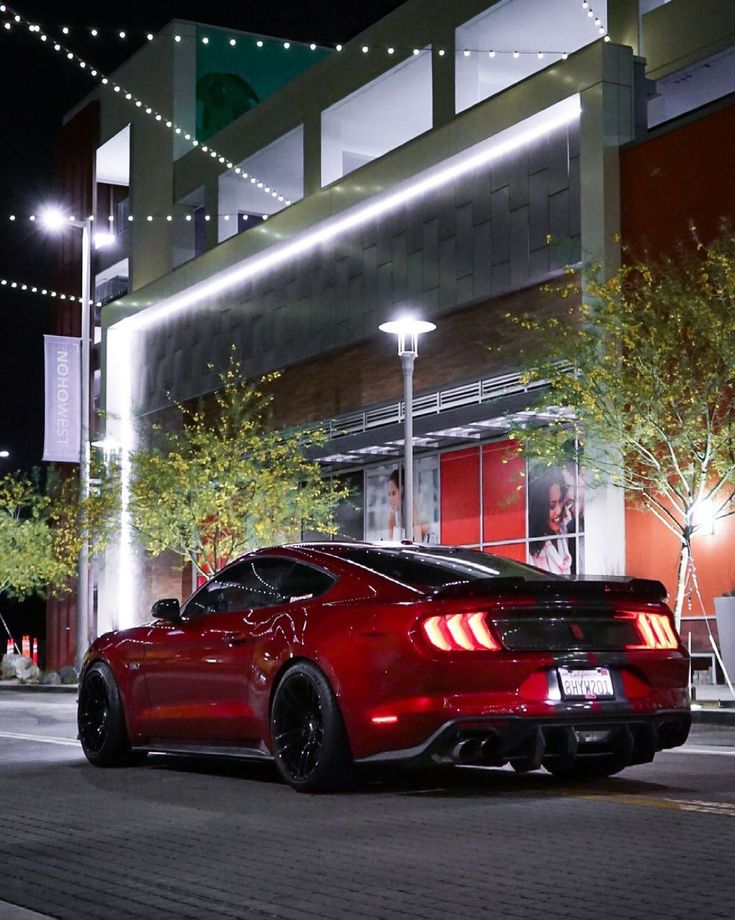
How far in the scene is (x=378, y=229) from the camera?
33.0m

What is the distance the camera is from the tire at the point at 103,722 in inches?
399

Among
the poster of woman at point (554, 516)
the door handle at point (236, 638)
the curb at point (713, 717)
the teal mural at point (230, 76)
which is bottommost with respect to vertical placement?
the curb at point (713, 717)

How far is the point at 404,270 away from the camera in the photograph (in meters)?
31.9

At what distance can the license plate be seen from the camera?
7.85 metres

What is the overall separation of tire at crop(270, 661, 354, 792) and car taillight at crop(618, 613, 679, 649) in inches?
64.5

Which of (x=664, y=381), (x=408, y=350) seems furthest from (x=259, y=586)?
(x=408, y=350)

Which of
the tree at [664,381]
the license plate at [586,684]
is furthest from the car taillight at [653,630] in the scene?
the tree at [664,381]

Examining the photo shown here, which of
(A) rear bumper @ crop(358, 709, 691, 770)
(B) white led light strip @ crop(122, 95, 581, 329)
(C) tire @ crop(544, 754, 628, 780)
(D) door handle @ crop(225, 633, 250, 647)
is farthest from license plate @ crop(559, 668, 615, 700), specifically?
(B) white led light strip @ crop(122, 95, 581, 329)

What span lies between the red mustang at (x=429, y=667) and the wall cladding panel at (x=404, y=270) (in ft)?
49.2

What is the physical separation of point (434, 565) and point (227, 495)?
2220 cm

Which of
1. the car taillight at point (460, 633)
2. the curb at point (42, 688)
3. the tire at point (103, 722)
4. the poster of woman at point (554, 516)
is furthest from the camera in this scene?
the curb at point (42, 688)

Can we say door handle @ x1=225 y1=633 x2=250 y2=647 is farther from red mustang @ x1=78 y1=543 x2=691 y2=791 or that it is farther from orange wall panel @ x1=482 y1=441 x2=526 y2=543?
orange wall panel @ x1=482 y1=441 x2=526 y2=543

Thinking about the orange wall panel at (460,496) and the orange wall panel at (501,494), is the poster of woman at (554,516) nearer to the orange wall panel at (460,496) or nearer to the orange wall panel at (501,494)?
the orange wall panel at (501,494)

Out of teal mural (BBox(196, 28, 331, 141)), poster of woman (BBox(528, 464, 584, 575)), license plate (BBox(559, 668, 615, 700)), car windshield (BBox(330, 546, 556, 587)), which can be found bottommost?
license plate (BBox(559, 668, 615, 700))
